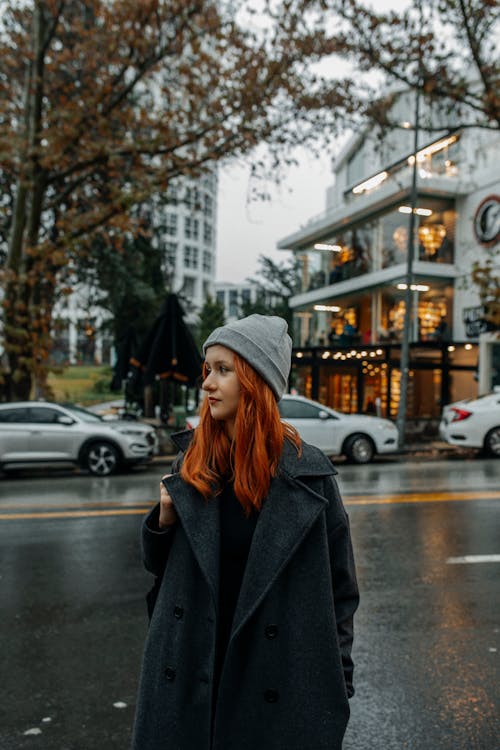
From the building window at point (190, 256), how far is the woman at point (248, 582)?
336 ft

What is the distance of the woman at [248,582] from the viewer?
1.95 meters

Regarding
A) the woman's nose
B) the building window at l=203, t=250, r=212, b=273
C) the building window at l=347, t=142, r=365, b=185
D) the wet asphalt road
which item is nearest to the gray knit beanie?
the woman's nose

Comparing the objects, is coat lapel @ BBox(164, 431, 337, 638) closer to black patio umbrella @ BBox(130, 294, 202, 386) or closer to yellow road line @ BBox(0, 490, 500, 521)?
yellow road line @ BBox(0, 490, 500, 521)

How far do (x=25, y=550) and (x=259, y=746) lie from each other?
5.75 m

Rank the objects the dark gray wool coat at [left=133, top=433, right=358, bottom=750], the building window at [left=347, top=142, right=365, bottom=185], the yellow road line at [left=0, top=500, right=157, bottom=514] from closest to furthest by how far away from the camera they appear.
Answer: the dark gray wool coat at [left=133, top=433, right=358, bottom=750]
the yellow road line at [left=0, top=500, right=157, bottom=514]
the building window at [left=347, top=142, right=365, bottom=185]

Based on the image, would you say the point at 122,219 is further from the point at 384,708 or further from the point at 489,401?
the point at 384,708

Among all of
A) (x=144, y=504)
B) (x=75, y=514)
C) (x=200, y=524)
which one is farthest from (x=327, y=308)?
(x=200, y=524)

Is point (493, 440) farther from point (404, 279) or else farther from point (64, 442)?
point (64, 442)

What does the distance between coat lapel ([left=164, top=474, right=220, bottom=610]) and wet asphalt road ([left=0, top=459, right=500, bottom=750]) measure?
199 centimetres

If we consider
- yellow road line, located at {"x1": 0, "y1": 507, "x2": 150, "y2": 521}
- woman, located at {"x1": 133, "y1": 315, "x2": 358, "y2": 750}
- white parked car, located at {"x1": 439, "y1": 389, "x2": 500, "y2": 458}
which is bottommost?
yellow road line, located at {"x1": 0, "y1": 507, "x2": 150, "y2": 521}

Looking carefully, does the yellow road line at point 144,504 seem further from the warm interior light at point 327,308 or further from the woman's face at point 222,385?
the warm interior light at point 327,308

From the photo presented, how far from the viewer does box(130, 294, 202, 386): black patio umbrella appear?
1525 cm

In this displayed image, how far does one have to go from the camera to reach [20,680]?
4.09m

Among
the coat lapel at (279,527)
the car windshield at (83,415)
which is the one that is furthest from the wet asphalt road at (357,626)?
the car windshield at (83,415)
